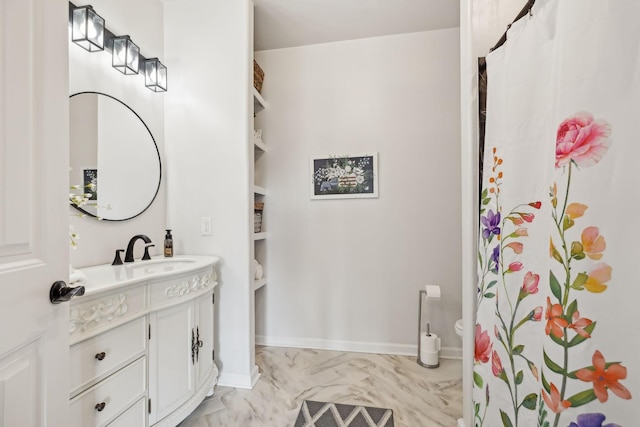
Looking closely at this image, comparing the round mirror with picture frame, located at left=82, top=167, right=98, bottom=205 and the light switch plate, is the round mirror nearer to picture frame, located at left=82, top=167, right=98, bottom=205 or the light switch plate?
picture frame, located at left=82, top=167, right=98, bottom=205

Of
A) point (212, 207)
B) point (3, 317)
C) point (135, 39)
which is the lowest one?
point (3, 317)

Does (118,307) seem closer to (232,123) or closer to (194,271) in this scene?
(194,271)

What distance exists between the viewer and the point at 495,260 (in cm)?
99

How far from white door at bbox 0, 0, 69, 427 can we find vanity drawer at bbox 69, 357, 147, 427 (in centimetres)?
25

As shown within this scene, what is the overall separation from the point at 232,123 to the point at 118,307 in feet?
4.24

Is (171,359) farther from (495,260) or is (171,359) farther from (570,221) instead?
(570,221)

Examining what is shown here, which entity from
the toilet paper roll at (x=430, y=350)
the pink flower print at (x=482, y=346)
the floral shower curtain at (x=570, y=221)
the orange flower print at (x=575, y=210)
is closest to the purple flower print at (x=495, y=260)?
the floral shower curtain at (x=570, y=221)

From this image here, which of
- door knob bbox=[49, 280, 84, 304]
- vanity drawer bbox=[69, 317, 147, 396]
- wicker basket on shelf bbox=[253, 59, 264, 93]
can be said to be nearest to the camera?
door knob bbox=[49, 280, 84, 304]

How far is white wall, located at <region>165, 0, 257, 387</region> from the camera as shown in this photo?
1.84 m

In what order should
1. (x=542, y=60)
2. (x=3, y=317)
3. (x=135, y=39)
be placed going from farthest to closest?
(x=135, y=39) < (x=542, y=60) < (x=3, y=317)

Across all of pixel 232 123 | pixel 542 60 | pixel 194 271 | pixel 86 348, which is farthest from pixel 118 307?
pixel 542 60

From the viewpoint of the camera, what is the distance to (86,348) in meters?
0.97

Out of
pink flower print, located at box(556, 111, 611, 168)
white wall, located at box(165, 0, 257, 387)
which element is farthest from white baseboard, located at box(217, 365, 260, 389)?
pink flower print, located at box(556, 111, 611, 168)

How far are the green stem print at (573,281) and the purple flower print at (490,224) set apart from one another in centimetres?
35
